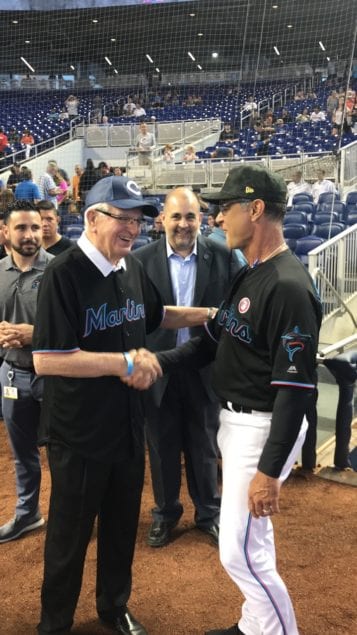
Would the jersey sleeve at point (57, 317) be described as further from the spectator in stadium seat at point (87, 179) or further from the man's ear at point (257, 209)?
the spectator in stadium seat at point (87, 179)

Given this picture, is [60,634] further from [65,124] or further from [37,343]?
[65,124]

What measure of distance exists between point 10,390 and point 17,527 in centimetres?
77

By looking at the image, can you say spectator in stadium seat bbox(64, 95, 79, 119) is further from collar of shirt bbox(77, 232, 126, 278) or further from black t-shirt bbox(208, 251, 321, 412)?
black t-shirt bbox(208, 251, 321, 412)

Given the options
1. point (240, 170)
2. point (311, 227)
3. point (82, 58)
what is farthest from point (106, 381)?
point (82, 58)

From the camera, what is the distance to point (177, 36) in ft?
73.0

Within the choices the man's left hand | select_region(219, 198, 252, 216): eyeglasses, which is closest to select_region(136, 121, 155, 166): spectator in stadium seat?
select_region(219, 198, 252, 216): eyeglasses

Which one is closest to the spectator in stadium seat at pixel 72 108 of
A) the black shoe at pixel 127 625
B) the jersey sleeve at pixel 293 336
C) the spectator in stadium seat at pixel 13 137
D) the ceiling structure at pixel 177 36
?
the spectator in stadium seat at pixel 13 137

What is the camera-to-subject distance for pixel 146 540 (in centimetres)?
312

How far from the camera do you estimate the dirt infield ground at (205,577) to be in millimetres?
2451

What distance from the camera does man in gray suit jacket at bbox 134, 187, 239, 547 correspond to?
10.2 feet

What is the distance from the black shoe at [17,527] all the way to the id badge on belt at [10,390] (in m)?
0.68

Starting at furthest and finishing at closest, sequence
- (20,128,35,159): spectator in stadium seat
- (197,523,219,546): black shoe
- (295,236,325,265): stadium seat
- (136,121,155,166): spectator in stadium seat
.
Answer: (20,128,35,159): spectator in stadium seat, (136,121,155,166): spectator in stadium seat, (295,236,325,265): stadium seat, (197,523,219,546): black shoe

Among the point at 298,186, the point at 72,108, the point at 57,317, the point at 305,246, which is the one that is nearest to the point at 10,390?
the point at 57,317

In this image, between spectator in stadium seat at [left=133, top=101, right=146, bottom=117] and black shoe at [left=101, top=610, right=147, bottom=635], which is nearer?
black shoe at [left=101, top=610, right=147, bottom=635]
